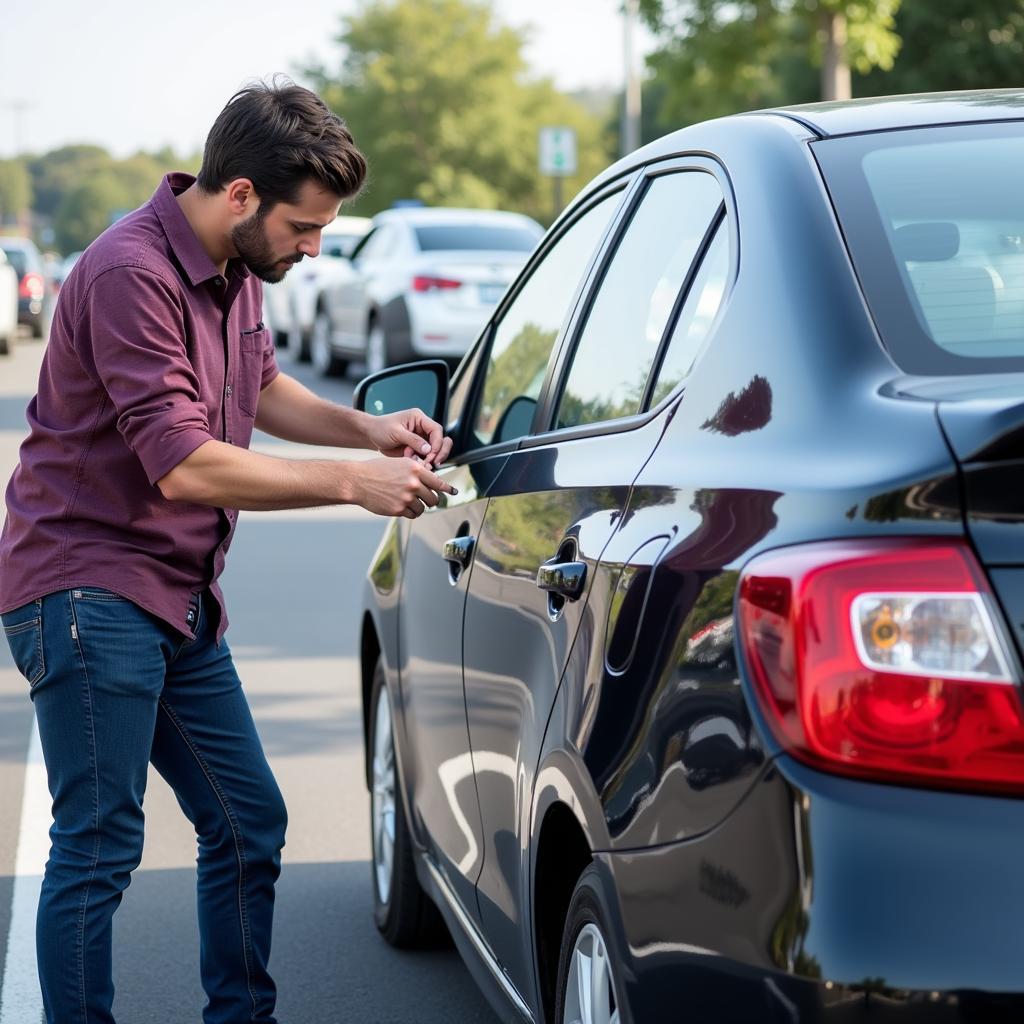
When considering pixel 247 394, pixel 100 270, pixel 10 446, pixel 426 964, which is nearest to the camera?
pixel 100 270

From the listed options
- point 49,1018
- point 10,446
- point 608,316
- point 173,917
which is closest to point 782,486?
Answer: point 608,316

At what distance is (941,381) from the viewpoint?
2.16m

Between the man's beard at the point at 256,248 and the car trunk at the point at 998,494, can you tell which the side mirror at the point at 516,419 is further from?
the car trunk at the point at 998,494

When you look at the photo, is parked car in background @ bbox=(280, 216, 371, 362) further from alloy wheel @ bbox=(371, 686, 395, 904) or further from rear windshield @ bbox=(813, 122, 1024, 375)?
rear windshield @ bbox=(813, 122, 1024, 375)

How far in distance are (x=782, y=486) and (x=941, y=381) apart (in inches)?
9.2

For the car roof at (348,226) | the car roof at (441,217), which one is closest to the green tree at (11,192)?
the car roof at (348,226)

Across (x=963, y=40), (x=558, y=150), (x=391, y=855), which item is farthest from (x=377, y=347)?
(x=963, y=40)

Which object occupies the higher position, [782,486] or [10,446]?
[782,486]

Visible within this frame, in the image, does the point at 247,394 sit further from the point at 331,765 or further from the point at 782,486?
the point at 331,765

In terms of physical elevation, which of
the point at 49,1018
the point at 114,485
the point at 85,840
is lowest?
the point at 49,1018

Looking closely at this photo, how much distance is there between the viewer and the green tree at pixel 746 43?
21156mm

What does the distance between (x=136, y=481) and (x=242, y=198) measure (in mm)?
523

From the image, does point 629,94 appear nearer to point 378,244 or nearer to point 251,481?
point 378,244

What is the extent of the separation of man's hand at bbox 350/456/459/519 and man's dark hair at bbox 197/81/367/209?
0.48m
